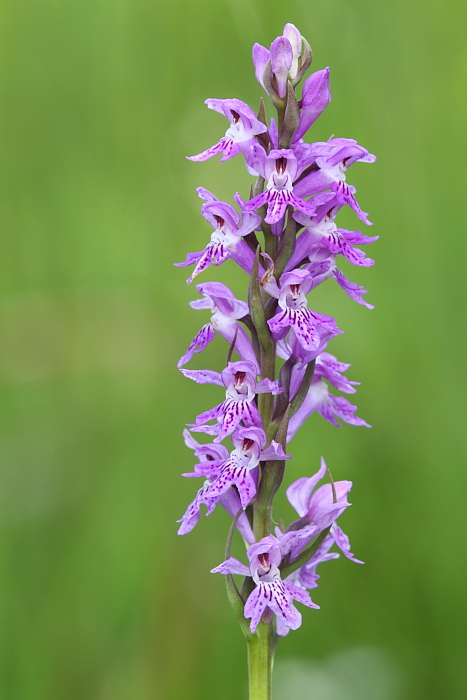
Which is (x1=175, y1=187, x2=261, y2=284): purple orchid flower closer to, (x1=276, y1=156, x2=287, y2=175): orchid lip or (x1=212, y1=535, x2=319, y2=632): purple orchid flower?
(x1=276, y1=156, x2=287, y2=175): orchid lip

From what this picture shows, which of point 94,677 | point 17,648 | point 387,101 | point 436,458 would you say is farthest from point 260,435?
point 387,101

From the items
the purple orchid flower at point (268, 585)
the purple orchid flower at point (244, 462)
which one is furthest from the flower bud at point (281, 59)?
the purple orchid flower at point (268, 585)

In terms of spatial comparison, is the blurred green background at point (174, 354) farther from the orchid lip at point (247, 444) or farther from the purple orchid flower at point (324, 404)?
the orchid lip at point (247, 444)

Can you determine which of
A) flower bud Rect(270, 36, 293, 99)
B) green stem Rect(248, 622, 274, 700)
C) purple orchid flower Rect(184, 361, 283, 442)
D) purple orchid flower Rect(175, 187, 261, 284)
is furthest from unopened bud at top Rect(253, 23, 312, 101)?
green stem Rect(248, 622, 274, 700)

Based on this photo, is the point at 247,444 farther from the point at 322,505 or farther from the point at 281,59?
the point at 281,59

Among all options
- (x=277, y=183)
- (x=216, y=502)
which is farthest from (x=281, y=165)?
(x=216, y=502)

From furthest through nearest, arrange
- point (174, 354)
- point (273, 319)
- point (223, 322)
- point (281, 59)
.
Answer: point (174, 354) < point (223, 322) < point (281, 59) < point (273, 319)
